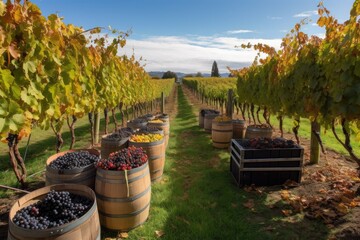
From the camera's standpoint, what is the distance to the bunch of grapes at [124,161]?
343 centimetres

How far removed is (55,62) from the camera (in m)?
3.11

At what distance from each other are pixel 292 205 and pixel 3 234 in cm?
429

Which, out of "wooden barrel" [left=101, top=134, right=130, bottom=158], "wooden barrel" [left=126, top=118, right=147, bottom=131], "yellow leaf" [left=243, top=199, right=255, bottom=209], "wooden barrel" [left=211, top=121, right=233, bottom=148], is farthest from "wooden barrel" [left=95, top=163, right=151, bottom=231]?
"wooden barrel" [left=211, top=121, right=233, bottom=148]

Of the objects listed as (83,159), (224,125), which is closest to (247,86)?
(224,125)

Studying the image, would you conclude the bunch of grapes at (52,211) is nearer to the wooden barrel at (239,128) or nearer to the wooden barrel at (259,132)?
the wooden barrel at (259,132)

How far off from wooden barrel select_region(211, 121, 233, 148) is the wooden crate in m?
2.81

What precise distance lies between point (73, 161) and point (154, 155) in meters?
1.70

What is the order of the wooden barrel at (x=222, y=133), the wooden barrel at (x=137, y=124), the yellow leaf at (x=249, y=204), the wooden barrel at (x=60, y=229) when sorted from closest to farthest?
1. the wooden barrel at (x=60, y=229)
2. the yellow leaf at (x=249, y=204)
3. the wooden barrel at (x=137, y=124)
4. the wooden barrel at (x=222, y=133)

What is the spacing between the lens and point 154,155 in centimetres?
493

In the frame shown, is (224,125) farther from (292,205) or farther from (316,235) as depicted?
(316,235)

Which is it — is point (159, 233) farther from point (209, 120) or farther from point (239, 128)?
point (209, 120)

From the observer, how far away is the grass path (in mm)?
3449

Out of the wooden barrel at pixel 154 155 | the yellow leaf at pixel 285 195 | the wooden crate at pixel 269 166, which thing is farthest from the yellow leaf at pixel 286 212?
the wooden barrel at pixel 154 155

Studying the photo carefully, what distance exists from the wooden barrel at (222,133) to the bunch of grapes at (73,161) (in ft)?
14.8
